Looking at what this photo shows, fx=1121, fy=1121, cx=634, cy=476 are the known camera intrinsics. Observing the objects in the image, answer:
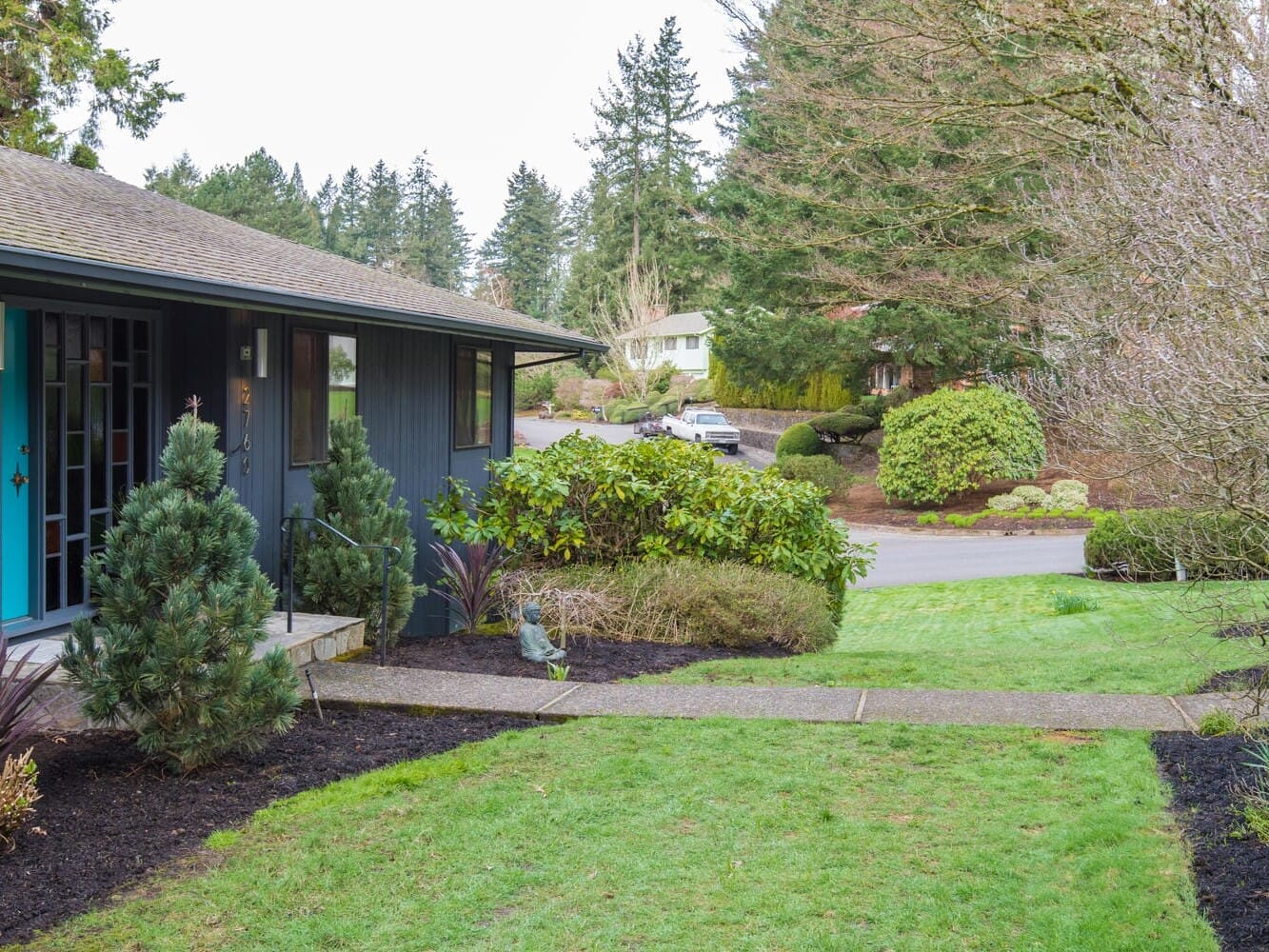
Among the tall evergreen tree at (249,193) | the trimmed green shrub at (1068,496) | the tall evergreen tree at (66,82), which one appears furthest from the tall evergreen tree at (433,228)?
the trimmed green shrub at (1068,496)

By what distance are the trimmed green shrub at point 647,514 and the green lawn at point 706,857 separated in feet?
14.1

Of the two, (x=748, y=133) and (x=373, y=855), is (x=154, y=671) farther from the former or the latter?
(x=748, y=133)

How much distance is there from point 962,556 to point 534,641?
13.0m

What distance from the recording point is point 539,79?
20625 mm

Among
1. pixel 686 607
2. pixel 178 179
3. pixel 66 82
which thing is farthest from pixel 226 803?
pixel 178 179

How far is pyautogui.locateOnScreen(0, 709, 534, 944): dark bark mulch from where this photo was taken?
399 centimetres

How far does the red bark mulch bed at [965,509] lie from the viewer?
2306 centimetres

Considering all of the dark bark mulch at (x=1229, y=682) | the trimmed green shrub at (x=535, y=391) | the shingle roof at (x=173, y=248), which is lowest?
the dark bark mulch at (x=1229, y=682)

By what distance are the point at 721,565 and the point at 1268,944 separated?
6363 mm

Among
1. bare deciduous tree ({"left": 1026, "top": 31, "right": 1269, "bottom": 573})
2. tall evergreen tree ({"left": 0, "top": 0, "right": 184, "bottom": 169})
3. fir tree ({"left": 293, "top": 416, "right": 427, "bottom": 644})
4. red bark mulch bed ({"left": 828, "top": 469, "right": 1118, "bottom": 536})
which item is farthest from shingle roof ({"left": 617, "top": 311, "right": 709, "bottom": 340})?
bare deciduous tree ({"left": 1026, "top": 31, "right": 1269, "bottom": 573})

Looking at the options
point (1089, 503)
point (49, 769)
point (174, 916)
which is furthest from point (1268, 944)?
point (1089, 503)

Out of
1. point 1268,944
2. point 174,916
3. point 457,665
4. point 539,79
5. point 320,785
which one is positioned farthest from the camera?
point 539,79

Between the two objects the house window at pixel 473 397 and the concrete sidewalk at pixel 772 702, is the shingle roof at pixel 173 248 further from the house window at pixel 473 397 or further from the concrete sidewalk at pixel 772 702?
the concrete sidewalk at pixel 772 702

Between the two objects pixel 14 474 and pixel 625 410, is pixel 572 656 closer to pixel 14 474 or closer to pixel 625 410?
pixel 14 474
